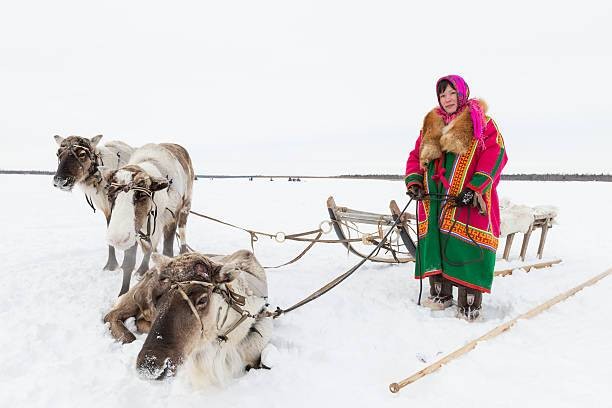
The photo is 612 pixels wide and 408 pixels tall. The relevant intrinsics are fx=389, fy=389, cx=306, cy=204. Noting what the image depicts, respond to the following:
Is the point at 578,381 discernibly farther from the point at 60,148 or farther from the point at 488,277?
the point at 60,148

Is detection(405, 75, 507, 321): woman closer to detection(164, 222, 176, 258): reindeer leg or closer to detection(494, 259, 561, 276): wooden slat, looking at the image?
detection(494, 259, 561, 276): wooden slat

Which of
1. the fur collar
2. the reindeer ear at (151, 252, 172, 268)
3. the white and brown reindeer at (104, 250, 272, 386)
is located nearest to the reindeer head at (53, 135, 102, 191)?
the white and brown reindeer at (104, 250, 272, 386)

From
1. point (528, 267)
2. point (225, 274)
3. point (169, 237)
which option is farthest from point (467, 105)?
point (169, 237)

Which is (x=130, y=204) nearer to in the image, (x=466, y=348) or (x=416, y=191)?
(x=416, y=191)

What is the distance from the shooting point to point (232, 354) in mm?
3004

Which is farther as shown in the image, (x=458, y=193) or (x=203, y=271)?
(x=458, y=193)

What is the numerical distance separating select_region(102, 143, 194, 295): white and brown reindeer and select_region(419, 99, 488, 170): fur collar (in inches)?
125

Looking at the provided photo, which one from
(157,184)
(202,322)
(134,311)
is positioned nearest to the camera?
(202,322)

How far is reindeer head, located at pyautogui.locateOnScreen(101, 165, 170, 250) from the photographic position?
432 cm

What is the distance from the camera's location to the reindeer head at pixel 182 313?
2.23m

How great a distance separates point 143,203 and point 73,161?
1974mm

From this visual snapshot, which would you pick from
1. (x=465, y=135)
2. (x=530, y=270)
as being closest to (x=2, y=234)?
(x=465, y=135)

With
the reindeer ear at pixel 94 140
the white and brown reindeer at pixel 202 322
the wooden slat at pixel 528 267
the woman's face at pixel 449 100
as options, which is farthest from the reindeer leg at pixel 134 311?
the wooden slat at pixel 528 267

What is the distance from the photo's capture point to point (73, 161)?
5.74 meters
